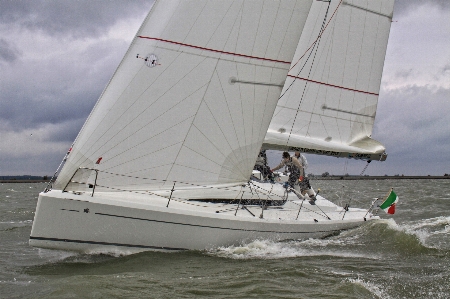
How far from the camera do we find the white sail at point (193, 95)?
273 inches

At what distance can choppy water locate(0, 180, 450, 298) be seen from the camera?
5.25 m

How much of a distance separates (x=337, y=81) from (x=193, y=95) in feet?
17.4

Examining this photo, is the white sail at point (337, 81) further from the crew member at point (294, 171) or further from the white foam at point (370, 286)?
the white foam at point (370, 286)

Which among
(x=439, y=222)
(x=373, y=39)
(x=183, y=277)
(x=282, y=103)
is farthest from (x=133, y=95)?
(x=439, y=222)

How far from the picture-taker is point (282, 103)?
424 inches

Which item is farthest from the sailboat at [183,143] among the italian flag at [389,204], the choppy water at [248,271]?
the italian flag at [389,204]

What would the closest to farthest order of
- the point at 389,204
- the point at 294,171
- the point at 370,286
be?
1. the point at 370,286
2. the point at 389,204
3. the point at 294,171

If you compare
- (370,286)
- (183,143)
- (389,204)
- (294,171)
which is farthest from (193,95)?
(389,204)

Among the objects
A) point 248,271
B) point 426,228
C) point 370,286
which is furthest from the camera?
point 426,228

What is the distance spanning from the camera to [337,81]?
37.3 feet

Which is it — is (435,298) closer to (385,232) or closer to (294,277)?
(294,277)

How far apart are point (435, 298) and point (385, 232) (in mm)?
4318

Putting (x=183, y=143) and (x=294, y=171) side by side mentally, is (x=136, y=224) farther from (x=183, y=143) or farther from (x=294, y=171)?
(x=294, y=171)

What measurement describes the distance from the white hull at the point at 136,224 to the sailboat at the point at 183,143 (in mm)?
16
